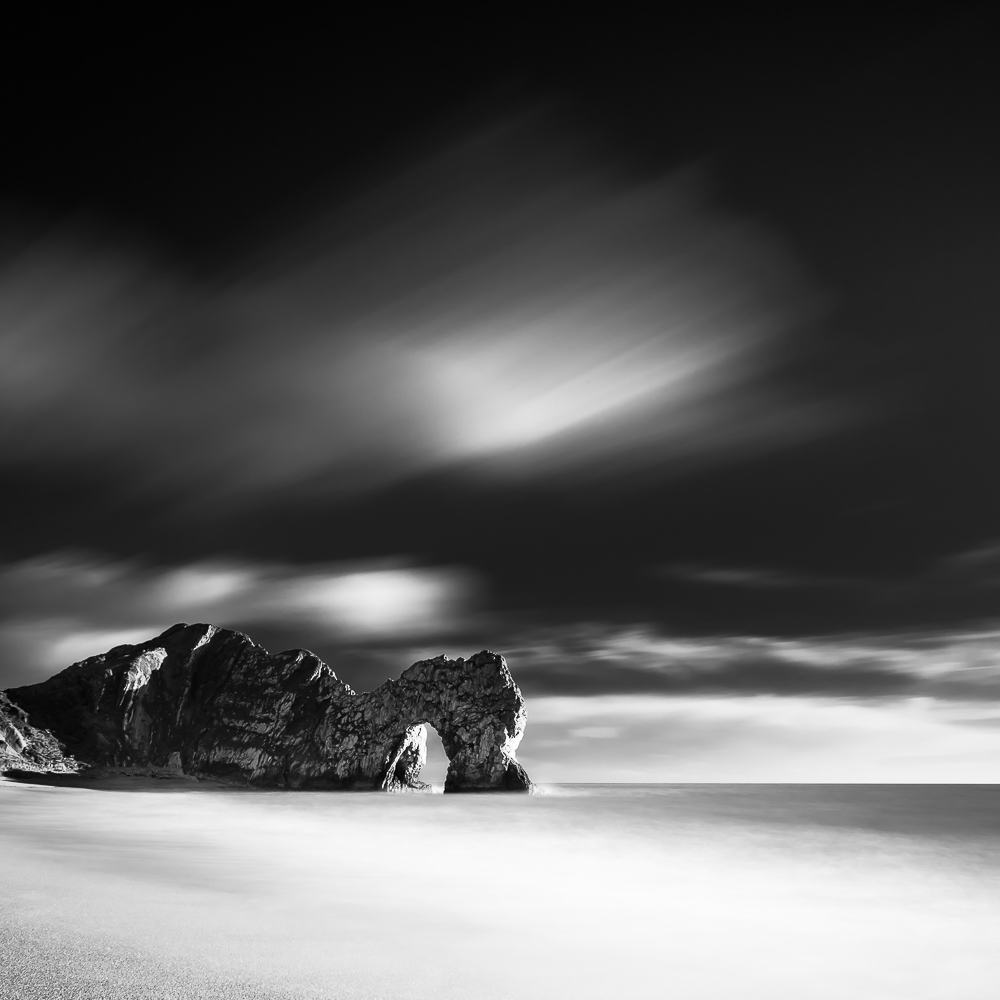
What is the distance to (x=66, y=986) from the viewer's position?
561 cm

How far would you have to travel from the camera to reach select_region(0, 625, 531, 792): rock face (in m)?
95.8

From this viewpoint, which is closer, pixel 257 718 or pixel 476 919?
pixel 476 919

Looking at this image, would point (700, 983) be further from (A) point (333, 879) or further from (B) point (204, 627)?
(B) point (204, 627)

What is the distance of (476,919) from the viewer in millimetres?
11859

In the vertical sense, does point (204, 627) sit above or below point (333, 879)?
above

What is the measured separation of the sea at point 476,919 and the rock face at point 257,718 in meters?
68.7

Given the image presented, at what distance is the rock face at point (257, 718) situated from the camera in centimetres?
9575

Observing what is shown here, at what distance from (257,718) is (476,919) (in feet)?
435

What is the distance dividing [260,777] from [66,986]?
12892cm

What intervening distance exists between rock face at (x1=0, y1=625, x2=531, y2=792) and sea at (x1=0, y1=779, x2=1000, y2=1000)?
68745 mm

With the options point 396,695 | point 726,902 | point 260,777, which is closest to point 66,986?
point 726,902

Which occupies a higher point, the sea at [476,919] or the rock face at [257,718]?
the rock face at [257,718]

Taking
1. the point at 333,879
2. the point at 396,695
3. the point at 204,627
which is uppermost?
the point at 204,627

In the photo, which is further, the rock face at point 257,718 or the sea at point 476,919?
the rock face at point 257,718
